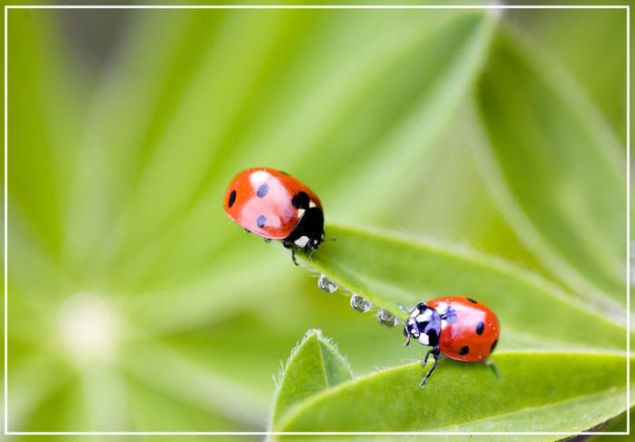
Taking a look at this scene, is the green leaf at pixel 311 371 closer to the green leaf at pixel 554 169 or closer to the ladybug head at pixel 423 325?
the ladybug head at pixel 423 325

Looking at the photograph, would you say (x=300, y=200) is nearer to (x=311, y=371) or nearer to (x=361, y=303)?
(x=361, y=303)

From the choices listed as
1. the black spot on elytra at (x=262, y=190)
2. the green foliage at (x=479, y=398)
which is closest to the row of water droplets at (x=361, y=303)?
the green foliage at (x=479, y=398)

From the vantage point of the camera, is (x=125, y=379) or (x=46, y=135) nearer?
(x=125, y=379)

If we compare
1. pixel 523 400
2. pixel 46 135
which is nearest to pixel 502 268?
pixel 523 400

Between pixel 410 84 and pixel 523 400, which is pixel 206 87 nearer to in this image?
pixel 410 84

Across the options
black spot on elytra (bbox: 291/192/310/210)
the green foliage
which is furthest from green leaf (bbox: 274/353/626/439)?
black spot on elytra (bbox: 291/192/310/210)

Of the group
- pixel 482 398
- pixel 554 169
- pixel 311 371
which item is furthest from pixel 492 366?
pixel 554 169
